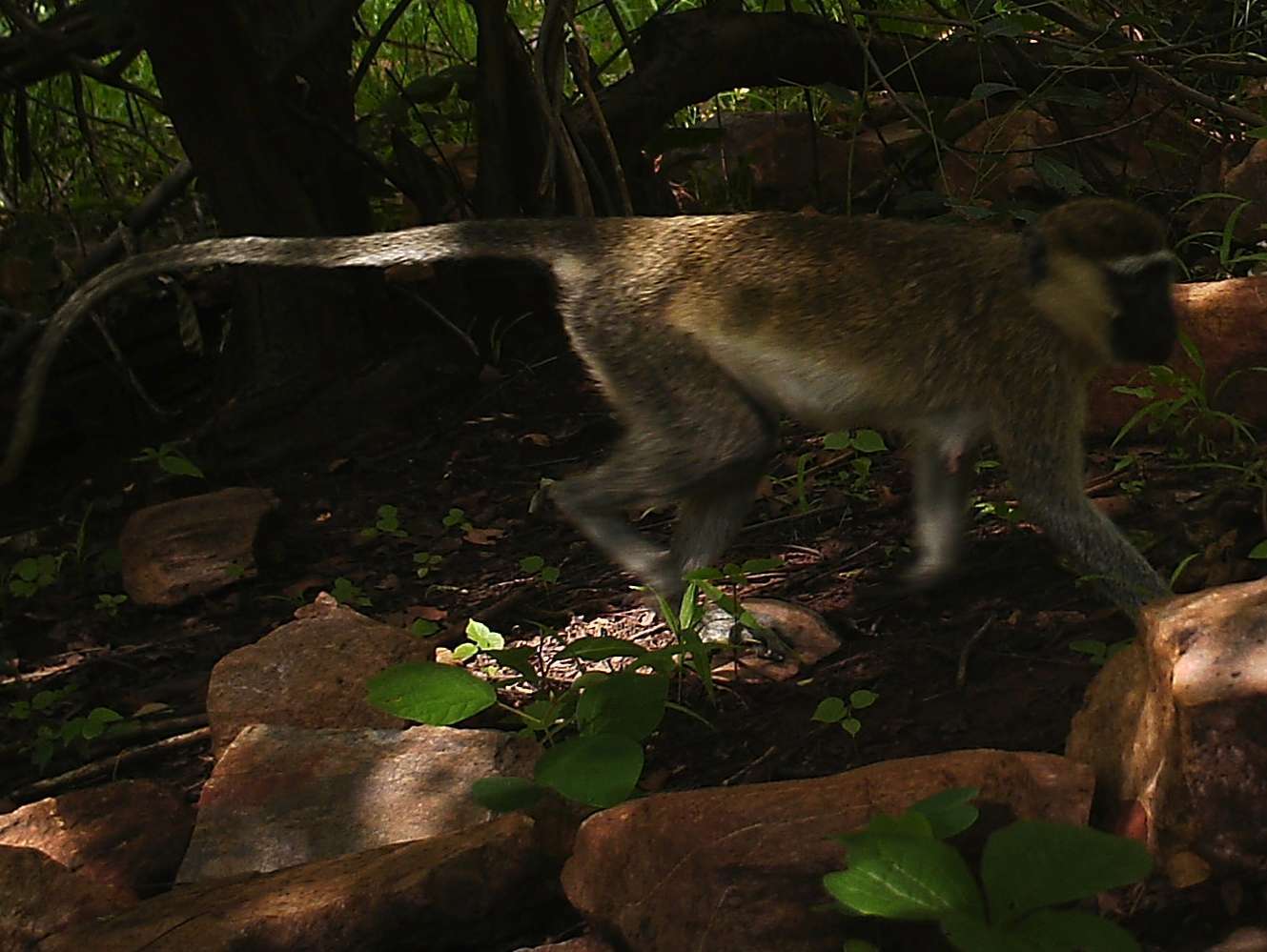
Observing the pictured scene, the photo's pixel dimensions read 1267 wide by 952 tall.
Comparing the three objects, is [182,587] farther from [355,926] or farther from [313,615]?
[355,926]

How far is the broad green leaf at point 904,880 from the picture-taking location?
196 cm

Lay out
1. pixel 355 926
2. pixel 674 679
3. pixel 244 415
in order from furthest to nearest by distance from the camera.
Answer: pixel 244 415, pixel 674 679, pixel 355 926

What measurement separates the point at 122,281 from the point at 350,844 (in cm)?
167

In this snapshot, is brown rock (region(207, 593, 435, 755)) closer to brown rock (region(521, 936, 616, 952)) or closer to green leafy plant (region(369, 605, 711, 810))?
green leafy plant (region(369, 605, 711, 810))

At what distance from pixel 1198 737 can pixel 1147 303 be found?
178 cm

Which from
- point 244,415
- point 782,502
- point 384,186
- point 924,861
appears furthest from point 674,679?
point 384,186

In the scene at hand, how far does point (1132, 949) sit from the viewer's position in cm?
190

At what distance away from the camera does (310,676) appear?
11.9 feet

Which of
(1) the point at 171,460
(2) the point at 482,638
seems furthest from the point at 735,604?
(1) the point at 171,460

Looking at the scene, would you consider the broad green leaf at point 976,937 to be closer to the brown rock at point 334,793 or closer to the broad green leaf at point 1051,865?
the broad green leaf at point 1051,865

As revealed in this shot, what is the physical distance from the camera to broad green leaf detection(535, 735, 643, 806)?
2.61 meters

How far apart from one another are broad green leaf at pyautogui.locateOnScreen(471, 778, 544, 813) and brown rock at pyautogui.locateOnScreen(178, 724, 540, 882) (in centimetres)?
16

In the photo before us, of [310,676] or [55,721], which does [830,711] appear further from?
[55,721]

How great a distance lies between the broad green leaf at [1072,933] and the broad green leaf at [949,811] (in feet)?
0.65
